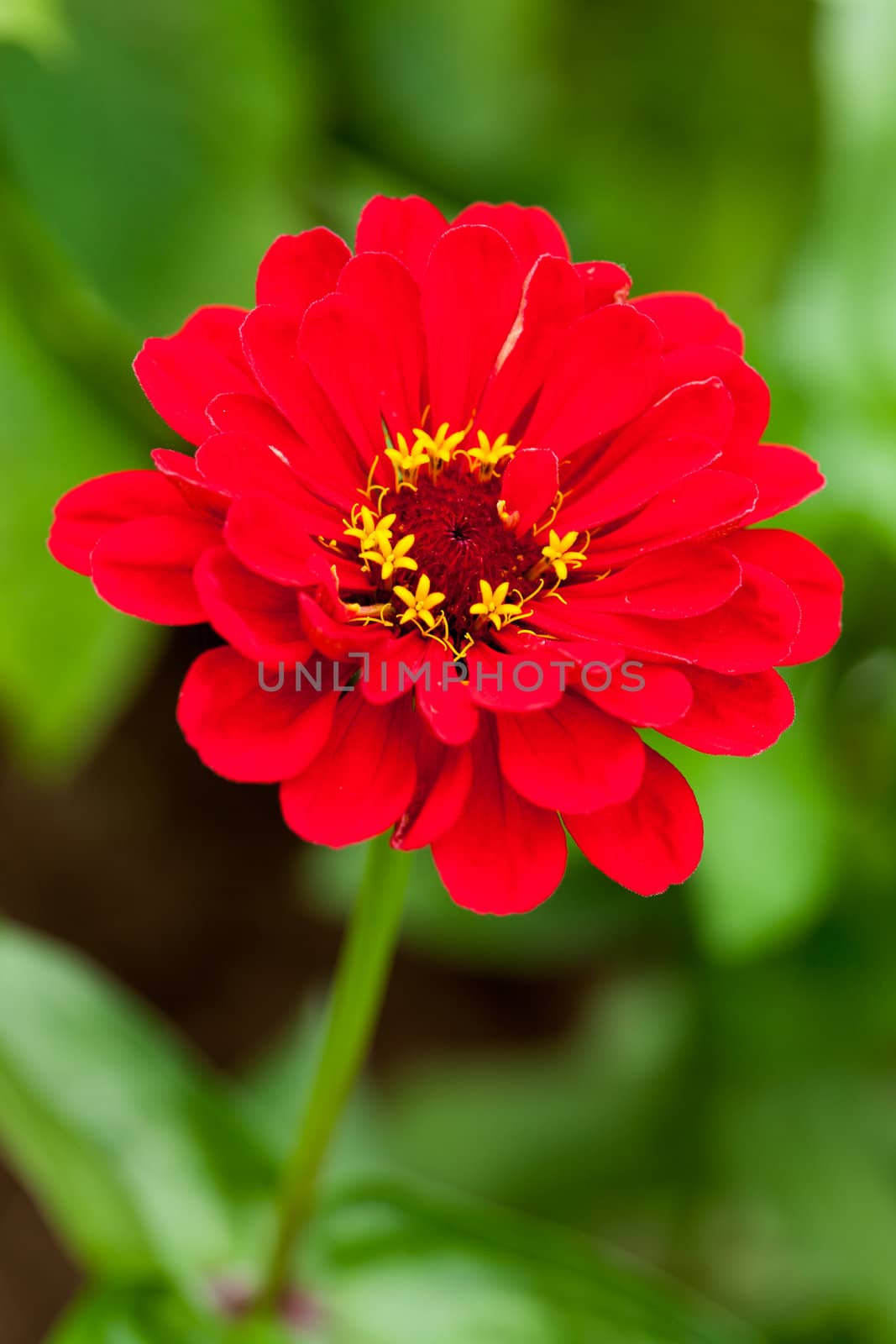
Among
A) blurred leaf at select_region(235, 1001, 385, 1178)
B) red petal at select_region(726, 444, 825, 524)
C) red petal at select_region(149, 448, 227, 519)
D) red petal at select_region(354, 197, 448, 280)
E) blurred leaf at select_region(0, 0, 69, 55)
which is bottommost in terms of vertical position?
blurred leaf at select_region(235, 1001, 385, 1178)

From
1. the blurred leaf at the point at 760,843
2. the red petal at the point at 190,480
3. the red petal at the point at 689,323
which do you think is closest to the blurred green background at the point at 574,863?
the blurred leaf at the point at 760,843

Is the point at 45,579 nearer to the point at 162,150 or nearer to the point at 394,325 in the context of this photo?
the point at 162,150

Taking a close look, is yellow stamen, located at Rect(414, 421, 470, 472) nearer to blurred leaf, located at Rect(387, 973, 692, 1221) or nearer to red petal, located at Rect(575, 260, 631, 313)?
red petal, located at Rect(575, 260, 631, 313)

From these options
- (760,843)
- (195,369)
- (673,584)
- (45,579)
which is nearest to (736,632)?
(673,584)

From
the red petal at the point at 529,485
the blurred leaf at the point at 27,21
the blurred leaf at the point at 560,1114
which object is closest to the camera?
the red petal at the point at 529,485

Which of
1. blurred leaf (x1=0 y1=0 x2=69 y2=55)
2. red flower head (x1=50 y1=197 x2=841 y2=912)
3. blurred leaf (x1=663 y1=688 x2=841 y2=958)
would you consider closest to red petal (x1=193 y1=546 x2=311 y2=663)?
red flower head (x1=50 y1=197 x2=841 y2=912)

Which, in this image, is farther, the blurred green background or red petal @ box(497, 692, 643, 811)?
the blurred green background

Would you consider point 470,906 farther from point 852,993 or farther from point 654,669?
point 852,993

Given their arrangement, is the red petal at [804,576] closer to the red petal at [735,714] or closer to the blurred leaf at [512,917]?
the red petal at [735,714]
